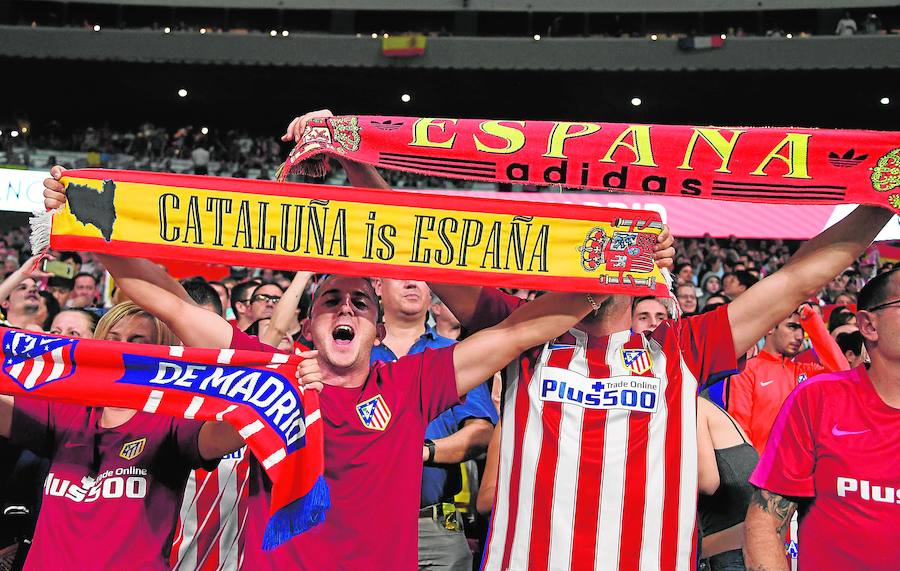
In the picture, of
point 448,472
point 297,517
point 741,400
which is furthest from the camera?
point 741,400

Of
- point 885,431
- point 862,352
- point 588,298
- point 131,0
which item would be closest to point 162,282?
point 588,298

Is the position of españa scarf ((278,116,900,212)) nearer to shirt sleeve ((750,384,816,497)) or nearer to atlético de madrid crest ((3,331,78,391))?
shirt sleeve ((750,384,816,497))

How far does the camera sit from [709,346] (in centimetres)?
285

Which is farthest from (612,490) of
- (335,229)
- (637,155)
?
(335,229)

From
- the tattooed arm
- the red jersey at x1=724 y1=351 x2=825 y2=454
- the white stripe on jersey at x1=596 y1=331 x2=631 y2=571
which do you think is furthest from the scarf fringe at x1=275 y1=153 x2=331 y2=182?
the red jersey at x1=724 y1=351 x2=825 y2=454

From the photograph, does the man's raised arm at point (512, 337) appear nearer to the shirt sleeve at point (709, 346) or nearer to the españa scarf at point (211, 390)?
the shirt sleeve at point (709, 346)

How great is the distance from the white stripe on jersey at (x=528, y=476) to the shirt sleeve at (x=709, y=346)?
1.69 feet

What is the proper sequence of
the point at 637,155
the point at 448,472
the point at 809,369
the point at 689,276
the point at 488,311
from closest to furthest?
the point at 637,155, the point at 488,311, the point at 448,472, the point at 809,369, the point at 689,276

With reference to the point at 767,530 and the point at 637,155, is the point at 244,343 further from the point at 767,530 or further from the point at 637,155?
the point at 767,530

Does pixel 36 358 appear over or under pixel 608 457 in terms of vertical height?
over

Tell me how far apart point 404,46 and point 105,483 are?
71.4 ft

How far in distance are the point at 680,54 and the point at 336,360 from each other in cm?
2172

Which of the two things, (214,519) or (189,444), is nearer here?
(189,444)

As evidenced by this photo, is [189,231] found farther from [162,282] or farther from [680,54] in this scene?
[680,54]
